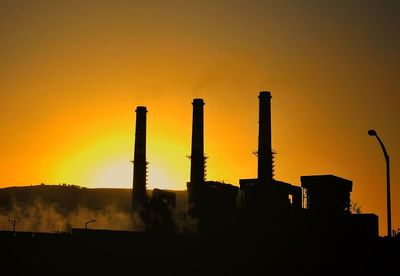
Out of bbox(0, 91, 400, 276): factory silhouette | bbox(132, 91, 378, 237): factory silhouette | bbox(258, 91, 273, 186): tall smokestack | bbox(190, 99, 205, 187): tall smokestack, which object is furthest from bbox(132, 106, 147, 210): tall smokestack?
bbox(258, 91, 273, 186): tall smokestack

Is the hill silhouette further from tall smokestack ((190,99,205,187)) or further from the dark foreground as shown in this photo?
the dark foreground

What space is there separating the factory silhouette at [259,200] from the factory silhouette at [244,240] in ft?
0.39

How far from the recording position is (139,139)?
84.5 metres

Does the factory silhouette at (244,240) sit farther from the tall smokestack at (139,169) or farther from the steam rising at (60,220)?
the steam rising at (60,220)

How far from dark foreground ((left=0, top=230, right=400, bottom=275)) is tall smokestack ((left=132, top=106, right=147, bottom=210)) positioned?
1940cm

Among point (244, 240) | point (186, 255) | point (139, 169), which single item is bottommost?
point (186, 255)

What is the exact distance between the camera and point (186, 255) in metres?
60.2

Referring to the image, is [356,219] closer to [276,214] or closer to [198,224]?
[276,214]

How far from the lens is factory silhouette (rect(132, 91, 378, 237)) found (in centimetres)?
6925

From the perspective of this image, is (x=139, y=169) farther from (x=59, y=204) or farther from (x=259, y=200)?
(x=59, y=204)

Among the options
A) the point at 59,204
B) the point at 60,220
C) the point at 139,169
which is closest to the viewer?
the point at 139,169

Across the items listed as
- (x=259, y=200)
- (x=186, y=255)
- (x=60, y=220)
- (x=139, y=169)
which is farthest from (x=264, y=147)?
(x=60, y=220)

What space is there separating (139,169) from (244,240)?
22883mm

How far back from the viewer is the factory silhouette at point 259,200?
69250 millimetres
